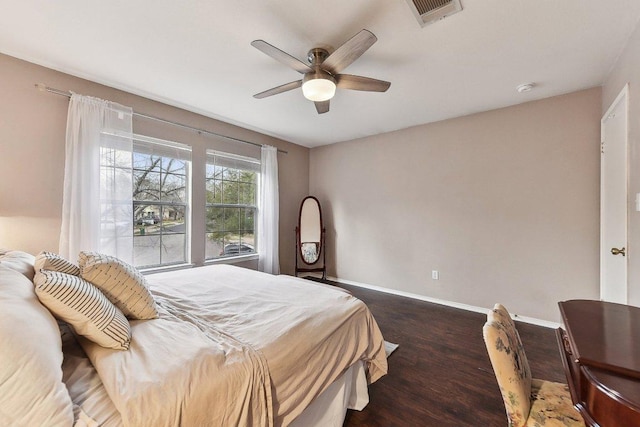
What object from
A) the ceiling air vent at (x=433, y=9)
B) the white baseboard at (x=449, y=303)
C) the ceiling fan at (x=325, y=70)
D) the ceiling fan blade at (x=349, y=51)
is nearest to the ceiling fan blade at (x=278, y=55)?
the ceiling fan at (x=325, y=70)

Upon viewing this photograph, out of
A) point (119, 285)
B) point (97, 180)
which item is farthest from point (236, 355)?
A: point (97, 180)

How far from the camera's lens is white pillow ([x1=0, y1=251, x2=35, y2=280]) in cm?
116

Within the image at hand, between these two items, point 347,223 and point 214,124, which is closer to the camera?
point 214,124

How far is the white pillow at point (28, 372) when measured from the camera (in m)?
0.70

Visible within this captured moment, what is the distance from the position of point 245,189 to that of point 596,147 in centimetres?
419

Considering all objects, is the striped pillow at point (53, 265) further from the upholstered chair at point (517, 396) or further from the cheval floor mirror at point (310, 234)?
the cheval floor mirror at point (310, 234)

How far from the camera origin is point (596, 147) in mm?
2674

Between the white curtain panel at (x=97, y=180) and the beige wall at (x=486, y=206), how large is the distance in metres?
3.12

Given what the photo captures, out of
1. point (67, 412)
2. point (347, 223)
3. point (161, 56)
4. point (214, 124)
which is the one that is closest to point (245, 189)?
point (214, 124)

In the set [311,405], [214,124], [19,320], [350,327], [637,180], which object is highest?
[214,124]

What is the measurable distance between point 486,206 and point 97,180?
4.24 m

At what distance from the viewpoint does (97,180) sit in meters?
2.54

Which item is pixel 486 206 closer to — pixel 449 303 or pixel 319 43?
pixel 449 303

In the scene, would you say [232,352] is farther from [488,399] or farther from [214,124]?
[214,124]
